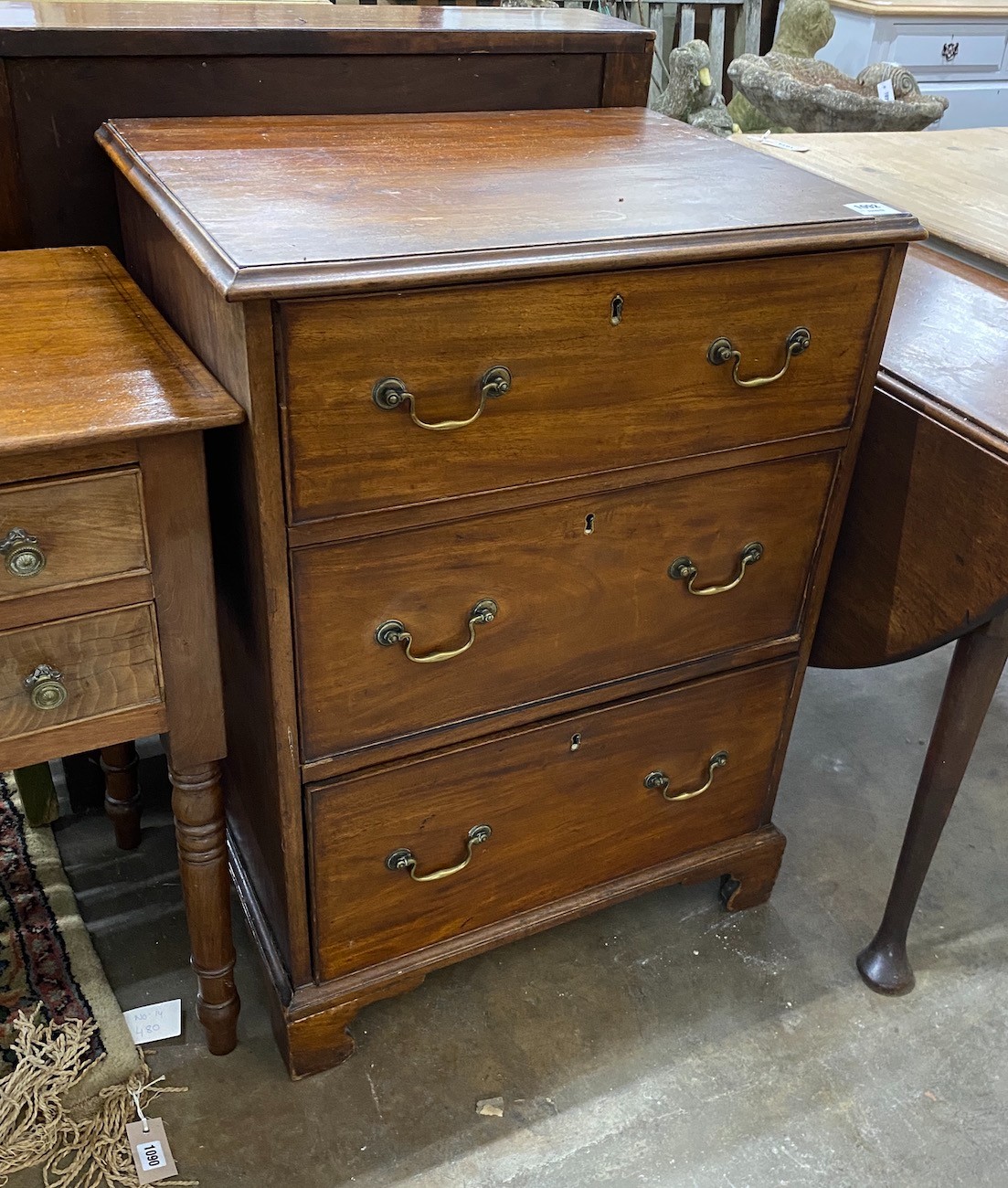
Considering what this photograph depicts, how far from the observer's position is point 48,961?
4.93ft

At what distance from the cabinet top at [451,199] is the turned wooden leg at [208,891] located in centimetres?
56

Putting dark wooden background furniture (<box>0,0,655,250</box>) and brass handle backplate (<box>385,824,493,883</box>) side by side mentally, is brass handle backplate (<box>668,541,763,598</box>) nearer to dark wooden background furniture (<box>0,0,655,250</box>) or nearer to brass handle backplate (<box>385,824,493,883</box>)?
brass handle backplate (<box>385,824,493,883</box>)

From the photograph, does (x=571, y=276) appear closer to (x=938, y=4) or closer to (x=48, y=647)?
(x=48, y=647)

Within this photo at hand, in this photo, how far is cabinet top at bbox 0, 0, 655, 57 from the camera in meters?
1.22

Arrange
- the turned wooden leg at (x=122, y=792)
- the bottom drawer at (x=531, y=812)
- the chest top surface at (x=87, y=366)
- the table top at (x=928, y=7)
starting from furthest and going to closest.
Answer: the table top at (x=928, y=7) → the turned wooden leg at (x=122, y=792) → the bottom drawer at (x=531, y=812) → the chest top surface at (x=87, y=366)

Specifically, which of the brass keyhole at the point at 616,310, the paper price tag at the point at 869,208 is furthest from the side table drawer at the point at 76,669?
the paper price tag at the point at 869,208

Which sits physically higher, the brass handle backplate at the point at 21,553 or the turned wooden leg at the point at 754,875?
the brass handle backplate at the point at 21,553

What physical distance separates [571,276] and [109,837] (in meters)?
1.17

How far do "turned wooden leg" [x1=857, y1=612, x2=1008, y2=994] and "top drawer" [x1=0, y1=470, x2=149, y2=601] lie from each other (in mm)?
926

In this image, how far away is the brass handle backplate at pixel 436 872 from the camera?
4.20 feet

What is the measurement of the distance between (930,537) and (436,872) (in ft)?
2.27

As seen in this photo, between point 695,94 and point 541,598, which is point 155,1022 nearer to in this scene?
point 541,598

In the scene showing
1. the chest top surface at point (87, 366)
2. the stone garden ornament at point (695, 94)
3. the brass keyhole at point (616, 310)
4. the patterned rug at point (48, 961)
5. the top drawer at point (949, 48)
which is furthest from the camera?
the top drawer at point (949, 48)

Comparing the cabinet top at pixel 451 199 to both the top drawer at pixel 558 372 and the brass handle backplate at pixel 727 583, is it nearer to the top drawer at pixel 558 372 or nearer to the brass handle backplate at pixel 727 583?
the top drawer at pixel 558 372
